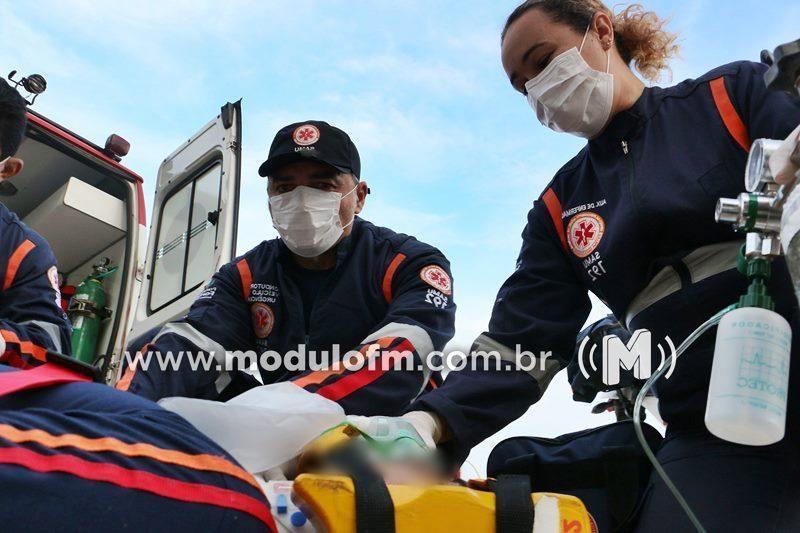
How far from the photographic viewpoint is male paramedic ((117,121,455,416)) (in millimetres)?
2459

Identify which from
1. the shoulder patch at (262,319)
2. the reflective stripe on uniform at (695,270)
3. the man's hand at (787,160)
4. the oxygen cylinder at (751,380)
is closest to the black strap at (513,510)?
the oxygen cylinder at (751,380)

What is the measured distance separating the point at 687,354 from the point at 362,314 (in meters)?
1.21

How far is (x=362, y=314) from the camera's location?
2557 millimetres

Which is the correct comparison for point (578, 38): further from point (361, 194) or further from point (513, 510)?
point (513, 510)

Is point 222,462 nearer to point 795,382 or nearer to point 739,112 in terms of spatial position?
point 795,382

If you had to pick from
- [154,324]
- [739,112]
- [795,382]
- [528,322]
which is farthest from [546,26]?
[154,324]

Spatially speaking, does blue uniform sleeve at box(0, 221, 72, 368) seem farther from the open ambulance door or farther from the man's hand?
the man's hand

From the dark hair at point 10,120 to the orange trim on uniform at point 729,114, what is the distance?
89.7 inches

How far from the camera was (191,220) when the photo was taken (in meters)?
3.96

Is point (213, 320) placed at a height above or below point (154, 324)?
below

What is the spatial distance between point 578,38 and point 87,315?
10.1 ft

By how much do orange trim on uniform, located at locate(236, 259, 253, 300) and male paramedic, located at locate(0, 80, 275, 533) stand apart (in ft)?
4.89

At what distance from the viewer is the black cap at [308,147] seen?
262cm

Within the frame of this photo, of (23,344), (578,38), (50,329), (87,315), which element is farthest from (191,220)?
(578,38)
